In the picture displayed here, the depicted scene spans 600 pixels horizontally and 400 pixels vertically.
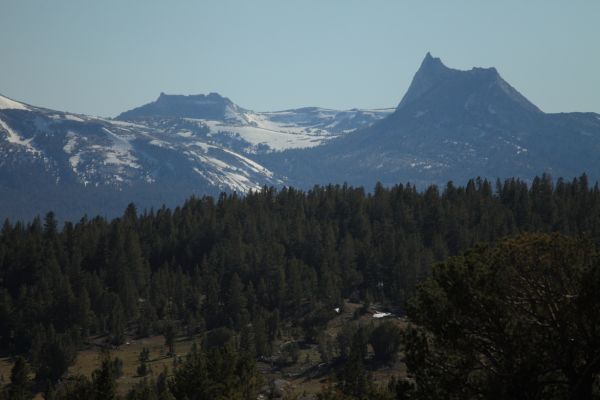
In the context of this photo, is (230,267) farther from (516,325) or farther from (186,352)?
(516,325)

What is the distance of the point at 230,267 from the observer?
16738 centimetres

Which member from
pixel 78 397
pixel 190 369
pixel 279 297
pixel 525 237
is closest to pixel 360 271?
pixel 279 297

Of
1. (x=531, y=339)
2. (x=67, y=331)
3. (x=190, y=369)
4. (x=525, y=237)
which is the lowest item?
(x=67, y=331)

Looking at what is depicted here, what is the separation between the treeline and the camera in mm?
142125

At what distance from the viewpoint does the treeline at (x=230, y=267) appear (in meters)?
142

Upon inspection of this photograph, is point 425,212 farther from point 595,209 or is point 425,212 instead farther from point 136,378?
point 136,378

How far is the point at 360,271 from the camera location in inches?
6412

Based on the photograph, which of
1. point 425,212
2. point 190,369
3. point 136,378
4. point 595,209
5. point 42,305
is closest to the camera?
point 190,369

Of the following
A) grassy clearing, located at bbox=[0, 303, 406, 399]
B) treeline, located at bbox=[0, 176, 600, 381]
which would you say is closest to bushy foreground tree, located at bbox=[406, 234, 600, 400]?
grassy clearing, located at bbox=[0, 303, 406, 399]

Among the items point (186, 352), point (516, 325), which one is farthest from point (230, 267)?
point (516, 325)

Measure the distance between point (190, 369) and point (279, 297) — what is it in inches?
3313

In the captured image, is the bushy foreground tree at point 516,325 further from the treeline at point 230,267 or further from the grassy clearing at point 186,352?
the treeline at point 230,267

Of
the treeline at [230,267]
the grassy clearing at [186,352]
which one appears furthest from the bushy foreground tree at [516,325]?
the treeline at [230,267]

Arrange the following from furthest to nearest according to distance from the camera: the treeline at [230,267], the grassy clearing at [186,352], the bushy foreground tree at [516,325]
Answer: the treeline at [230,267] < the grassy clearing at [186,352] < the bushy foreground tree at [516,325]
